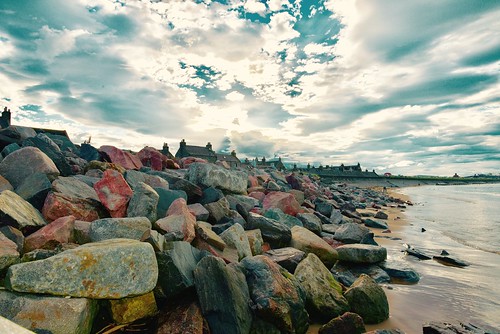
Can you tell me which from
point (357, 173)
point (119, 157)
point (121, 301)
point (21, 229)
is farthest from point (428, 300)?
point (357, 173)

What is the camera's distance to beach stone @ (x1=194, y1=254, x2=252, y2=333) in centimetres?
293

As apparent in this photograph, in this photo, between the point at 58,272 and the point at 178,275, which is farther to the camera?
the point at 178,275

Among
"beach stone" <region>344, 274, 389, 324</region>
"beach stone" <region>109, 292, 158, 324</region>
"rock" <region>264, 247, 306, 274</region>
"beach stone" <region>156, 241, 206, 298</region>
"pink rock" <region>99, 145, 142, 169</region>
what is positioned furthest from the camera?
"pink rock" <region>99, 145, 142, 169</region>

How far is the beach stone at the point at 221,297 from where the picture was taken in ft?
9.61

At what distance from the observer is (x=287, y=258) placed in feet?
15.6

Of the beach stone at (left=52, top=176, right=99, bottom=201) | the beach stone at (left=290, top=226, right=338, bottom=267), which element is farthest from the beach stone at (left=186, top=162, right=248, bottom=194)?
the beach stone at (left=52, top=176, right=99, bottom=201)

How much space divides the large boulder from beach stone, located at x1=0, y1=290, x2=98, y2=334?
288 cm

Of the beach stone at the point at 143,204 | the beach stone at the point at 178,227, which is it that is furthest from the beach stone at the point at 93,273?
the beach stone at the point at 143,204

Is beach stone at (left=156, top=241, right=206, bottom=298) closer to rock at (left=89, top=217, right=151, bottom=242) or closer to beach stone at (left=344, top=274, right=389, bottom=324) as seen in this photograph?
rock at (left=89, top=217, right=151, bottom=242)

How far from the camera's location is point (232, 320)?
2.92m

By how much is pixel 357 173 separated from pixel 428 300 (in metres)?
108

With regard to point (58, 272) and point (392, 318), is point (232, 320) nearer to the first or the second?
point (58, 272)

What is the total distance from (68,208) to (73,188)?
2.12ft

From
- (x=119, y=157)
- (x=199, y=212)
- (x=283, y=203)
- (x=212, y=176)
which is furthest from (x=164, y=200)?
(x=283, y=203)
